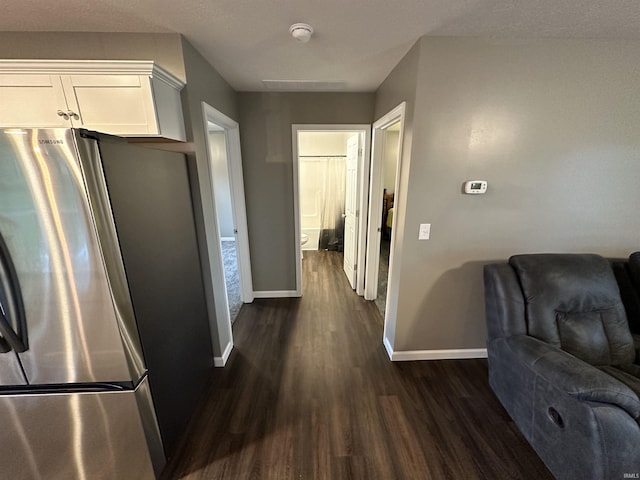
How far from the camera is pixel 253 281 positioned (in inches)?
127

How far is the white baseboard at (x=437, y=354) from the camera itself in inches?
85.6

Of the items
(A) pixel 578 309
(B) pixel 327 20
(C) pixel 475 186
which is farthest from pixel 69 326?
(A) pixel 578 309

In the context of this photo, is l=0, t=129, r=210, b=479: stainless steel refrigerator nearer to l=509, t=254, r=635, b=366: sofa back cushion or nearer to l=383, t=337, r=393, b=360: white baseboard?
l=383, t=337, r=393, b=360: white baseboard

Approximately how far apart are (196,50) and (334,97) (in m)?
1.42

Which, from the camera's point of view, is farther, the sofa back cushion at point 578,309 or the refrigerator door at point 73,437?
the sofa back cushion at point 578,309

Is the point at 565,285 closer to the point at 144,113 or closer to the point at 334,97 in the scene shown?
the point at 334,97

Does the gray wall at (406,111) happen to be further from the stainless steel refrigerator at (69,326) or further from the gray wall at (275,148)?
the stainless steel refrigerator at (69,326)

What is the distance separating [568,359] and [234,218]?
2.90m

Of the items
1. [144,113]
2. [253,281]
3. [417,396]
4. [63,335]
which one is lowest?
[417,396]

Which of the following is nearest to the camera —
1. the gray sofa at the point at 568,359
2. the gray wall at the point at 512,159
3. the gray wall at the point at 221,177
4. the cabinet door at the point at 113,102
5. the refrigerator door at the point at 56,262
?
the refrigerator door at the point at 56,262

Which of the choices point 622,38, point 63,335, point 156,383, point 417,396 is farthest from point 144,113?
point 622,38

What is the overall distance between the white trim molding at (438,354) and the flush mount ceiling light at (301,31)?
7.91ft

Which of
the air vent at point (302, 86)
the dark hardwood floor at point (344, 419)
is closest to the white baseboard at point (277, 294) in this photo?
the dark hardwood floor at point (344, 419)

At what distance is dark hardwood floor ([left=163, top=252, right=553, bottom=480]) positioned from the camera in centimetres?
138
